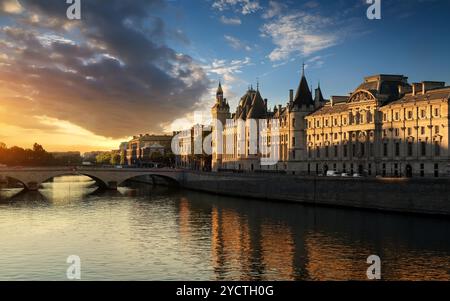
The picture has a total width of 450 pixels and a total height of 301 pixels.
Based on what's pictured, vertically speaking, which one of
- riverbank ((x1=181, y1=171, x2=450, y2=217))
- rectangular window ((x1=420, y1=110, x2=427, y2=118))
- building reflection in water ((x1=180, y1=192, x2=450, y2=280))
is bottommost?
building reflection in water ((x1=180, y1=192, x2=450, y2=280))

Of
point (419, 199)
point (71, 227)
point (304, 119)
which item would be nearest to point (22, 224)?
point (71, 227)

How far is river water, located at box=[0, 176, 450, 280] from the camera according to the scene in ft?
113

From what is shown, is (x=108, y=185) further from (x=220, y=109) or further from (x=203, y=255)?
(x=203, y=255)

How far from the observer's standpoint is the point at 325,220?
2267 inches

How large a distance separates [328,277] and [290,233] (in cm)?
1622

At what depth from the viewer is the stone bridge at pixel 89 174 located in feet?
331

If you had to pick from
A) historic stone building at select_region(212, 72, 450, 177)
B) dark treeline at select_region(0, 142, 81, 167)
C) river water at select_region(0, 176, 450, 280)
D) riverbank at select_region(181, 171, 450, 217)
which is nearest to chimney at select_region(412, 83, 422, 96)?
historic stone building at select_region(212, 72, 450, 177)

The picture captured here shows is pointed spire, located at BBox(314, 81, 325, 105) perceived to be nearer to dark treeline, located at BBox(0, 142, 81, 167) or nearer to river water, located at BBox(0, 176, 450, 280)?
river water, located at BBox(0, 176, 450, 280)

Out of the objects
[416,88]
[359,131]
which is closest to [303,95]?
[359,131]

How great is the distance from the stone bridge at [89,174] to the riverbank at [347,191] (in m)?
18.5

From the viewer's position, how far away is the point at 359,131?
87688 mm

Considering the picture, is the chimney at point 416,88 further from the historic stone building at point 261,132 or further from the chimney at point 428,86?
the historic stone building at point 261,132

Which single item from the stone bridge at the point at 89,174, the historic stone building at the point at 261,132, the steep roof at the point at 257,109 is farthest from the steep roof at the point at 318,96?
the stone bridge at the point at 89,174

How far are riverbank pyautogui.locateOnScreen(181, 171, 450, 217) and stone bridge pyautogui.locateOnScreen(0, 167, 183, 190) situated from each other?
18.5 metres
